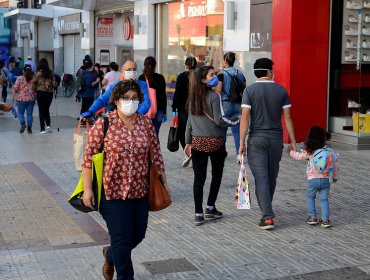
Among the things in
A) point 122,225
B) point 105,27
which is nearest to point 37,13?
point 105,27

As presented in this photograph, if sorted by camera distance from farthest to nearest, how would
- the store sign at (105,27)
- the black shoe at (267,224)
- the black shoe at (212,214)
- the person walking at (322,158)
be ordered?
the store sign at (105,27) → the black shoe at (212,214) → the black shoe at (267,224) → the person walking at (322,158)

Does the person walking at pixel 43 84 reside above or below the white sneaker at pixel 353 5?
below

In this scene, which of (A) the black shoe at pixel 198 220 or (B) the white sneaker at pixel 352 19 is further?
(B) the white sneaker at pixel 352 19

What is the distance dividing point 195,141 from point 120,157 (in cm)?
271

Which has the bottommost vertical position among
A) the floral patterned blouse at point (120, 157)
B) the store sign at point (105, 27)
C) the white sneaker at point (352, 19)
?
the floral patterned blouse at point (120, 157)

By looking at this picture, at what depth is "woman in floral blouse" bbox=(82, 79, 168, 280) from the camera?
5.26m

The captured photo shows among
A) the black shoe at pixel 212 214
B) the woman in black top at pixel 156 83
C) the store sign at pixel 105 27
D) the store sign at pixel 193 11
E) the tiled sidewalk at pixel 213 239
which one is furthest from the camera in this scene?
the store sign at pixel 105 27

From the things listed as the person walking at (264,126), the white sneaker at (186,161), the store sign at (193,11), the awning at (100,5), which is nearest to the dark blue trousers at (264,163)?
the person walking at (264,126)

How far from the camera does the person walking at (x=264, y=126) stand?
7566mm

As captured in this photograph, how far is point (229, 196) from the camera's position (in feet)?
31.1

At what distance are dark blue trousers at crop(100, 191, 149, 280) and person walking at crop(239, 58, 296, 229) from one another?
2.46m

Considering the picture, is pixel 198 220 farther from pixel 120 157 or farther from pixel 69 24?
pixel 69 24

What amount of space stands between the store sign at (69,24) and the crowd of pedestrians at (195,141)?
65.0ft

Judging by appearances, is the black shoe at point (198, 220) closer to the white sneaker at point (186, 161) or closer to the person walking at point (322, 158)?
the person walking at point (322, 158)
